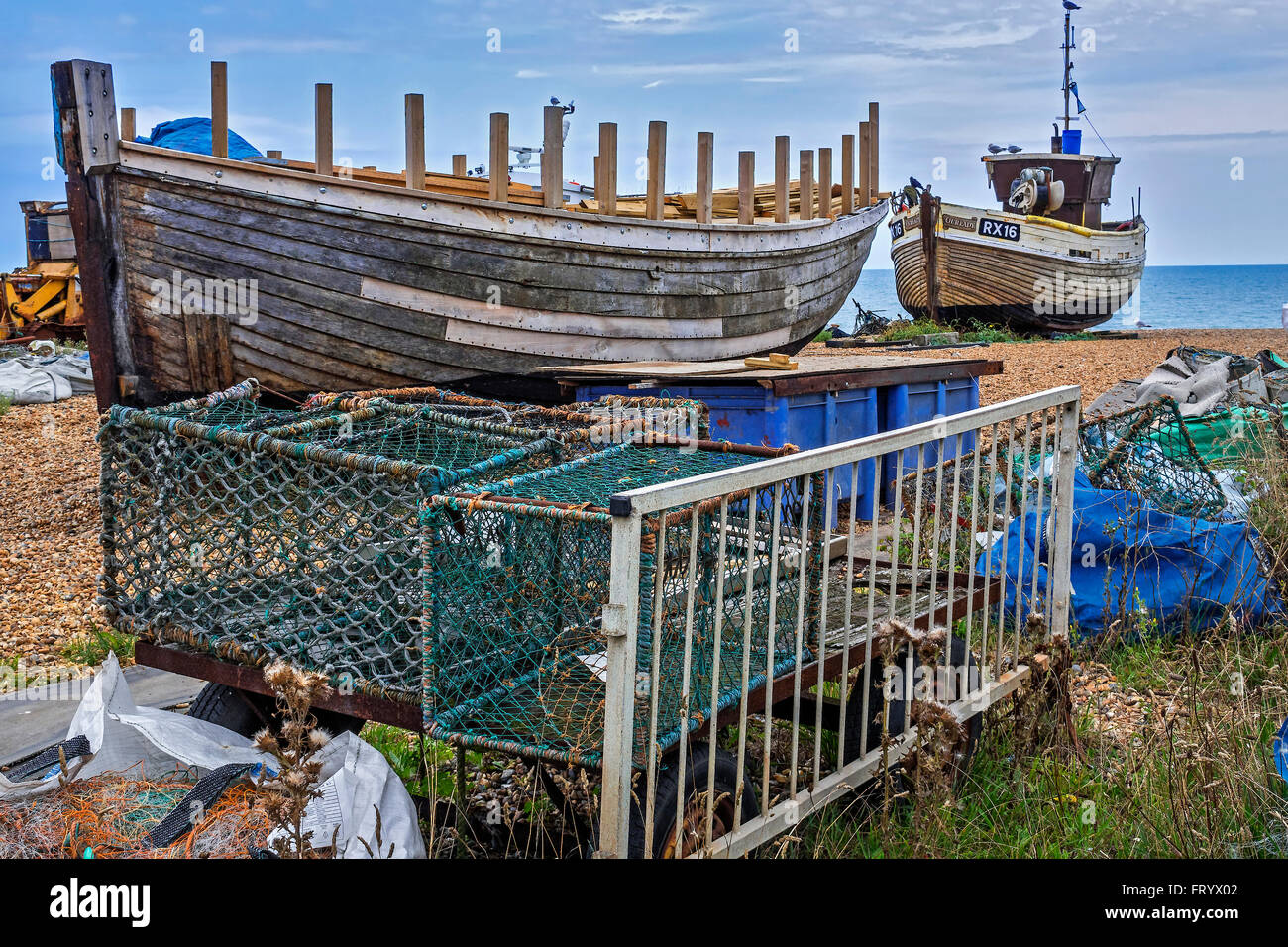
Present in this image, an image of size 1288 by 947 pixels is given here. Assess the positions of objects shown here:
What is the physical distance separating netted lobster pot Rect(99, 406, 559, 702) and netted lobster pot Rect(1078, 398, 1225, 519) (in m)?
3.64

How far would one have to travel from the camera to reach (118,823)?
2.98 m

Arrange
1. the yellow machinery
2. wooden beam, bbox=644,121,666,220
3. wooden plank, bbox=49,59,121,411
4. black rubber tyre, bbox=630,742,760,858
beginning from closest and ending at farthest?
1. black rubber tyre, bbox=630,742,760,858
2. wooden plank, bbox=49,59,121,411
3. wooden beam, bbox=644,121,666,220
4. the yellow machinery

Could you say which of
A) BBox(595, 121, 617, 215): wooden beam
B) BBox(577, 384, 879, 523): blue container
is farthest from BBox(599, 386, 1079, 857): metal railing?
BBox(595, 121, 617, 215): wooden beam

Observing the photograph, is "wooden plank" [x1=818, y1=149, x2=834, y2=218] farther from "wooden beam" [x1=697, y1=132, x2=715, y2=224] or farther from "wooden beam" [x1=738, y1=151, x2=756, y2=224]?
"wooden beam" [x1=697, y1=132, x2=715, y2=224]

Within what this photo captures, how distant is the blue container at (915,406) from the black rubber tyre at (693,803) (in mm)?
5324

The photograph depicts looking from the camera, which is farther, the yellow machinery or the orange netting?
the yellow machinery

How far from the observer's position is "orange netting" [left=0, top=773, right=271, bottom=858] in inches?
110

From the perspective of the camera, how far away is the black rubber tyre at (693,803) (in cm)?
275

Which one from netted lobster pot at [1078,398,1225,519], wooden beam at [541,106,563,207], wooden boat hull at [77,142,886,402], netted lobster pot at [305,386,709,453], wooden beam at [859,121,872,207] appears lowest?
netted lobster pot at [1078,398,1225,519]

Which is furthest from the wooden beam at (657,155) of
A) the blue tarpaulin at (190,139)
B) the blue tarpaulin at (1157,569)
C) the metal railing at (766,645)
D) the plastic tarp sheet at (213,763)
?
the plastic tarp sheet at (213,763)

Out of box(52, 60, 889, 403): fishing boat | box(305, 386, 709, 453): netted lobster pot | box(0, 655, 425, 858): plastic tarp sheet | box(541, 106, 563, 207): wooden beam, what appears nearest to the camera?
box(0, 655, 425, 858): plastic tarp sheet
